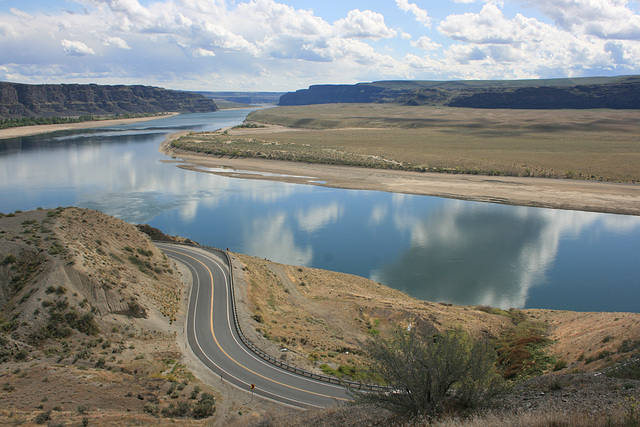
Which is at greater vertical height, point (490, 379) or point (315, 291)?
point (490, 379)

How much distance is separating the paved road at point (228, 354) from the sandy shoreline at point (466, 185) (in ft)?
138

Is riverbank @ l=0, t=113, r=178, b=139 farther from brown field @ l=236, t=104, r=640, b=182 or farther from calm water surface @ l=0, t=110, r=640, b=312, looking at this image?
calm water surface @ l=0, t=110, r=640, b=312

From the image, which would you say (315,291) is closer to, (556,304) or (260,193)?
(556,304)

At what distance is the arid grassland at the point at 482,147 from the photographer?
248 ft

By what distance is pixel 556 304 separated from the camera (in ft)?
100

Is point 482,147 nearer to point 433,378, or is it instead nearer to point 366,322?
point 366,322

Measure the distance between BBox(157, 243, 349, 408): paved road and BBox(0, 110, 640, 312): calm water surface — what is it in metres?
11.5

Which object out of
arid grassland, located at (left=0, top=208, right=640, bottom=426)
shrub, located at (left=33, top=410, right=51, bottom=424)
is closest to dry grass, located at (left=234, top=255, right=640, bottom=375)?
arid grassland, located at (left=0, top=208, right=640, bottom=426)

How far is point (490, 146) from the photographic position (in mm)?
102062

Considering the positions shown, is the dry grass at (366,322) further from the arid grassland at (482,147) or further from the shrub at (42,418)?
the arid grassland at (482,147)

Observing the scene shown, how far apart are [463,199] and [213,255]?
3915cm

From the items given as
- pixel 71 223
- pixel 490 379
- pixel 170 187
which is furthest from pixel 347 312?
pixel 170 187

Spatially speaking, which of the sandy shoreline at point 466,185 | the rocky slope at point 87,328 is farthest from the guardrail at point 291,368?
the sandy shoreline at point 466,185

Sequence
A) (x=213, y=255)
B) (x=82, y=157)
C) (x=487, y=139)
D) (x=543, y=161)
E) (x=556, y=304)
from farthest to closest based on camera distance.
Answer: (x=487, y=139) < (x=82, y=157) < (x=543, y=161) < (x=213, y=255) < (x=556, y=304)
